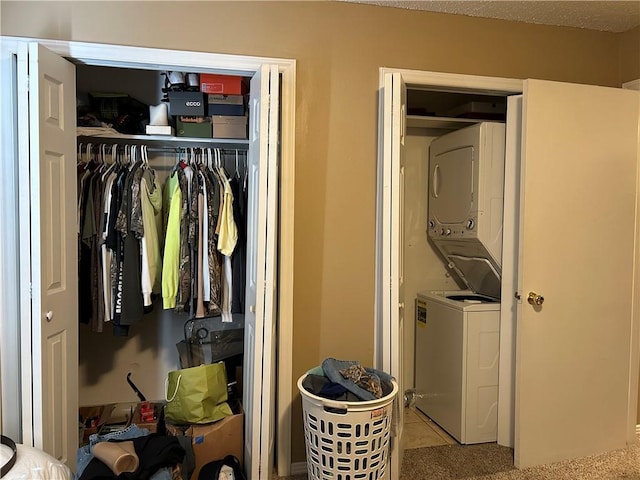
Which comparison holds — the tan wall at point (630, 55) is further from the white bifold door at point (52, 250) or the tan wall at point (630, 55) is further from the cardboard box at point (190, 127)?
the white bifold door at point (52, 250)

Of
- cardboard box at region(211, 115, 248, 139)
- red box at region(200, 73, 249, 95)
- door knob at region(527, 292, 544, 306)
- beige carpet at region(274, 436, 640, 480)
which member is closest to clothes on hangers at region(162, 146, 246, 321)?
cardboard box at region(211, 115, 248, 139)

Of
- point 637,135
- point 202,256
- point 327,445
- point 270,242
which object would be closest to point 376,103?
point 270,242

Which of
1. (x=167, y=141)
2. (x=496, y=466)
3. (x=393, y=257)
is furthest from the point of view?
(x=167, y=141)

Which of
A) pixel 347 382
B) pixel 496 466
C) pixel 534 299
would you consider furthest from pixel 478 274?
pixel 347 382

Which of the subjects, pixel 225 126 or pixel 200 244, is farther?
pixel 225 126

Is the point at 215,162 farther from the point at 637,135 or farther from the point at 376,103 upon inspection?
the point at 637,135

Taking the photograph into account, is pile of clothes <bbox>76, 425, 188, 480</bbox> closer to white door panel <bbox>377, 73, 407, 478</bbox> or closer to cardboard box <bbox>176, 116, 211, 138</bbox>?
white door panel <bbox>377, 73, 407, 478</bbox>

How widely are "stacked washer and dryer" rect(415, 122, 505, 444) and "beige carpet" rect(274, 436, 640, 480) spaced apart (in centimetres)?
16

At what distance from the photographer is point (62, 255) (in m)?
2.17

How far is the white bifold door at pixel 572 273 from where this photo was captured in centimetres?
252

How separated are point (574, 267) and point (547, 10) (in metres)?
1.36

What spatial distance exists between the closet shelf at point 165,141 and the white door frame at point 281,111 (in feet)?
1.87

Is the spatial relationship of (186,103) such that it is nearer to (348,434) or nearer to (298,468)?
(348,434)

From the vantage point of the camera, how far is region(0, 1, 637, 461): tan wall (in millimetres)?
2357
